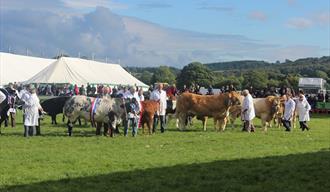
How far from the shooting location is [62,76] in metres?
51.5

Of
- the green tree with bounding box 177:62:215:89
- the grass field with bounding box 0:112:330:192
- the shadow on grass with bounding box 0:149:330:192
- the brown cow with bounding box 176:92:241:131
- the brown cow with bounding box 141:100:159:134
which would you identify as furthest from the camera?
the green tree with bounding box 177:62:215:89

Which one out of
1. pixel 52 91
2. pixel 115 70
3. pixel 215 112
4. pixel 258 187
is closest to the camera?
pixel 258 187

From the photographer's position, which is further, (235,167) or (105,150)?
(105,150)

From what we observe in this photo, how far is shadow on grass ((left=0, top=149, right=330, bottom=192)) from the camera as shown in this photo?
10234mm

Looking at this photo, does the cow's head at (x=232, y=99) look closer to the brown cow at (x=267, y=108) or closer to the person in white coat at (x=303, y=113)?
the brown cow at (x=267, y=108)

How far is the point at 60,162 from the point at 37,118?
7.30m

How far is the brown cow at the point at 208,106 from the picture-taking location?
944 inches

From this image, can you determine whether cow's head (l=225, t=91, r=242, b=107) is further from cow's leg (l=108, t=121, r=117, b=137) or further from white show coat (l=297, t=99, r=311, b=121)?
cow's leg (l=108, t=121, r=117, b=137)

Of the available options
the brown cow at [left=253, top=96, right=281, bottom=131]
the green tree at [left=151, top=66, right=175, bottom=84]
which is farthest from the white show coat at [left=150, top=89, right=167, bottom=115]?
the green tree at [left=151, top=66, right=175, bottom=84]

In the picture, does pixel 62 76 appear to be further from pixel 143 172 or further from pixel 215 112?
pixel 143 172

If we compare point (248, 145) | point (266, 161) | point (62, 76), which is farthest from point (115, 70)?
point (266, 161)

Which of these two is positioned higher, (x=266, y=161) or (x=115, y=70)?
(x=115, y=70)

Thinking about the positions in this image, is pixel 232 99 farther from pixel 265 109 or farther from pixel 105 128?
pixel 105 128

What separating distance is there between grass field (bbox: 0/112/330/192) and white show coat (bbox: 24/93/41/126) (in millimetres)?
832
